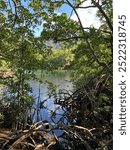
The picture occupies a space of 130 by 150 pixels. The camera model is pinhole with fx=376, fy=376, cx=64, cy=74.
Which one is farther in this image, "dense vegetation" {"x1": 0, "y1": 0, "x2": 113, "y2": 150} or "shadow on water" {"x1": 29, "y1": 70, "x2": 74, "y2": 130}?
"shadow on water" {"x1": 29, "y1": 70, "x2": 74, "y2": 130}

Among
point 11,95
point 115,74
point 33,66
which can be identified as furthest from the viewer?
point 11,95

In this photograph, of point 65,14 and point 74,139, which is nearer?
point 65,14

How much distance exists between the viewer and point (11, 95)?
37.1 ft

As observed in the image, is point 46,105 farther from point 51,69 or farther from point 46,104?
point 51,69

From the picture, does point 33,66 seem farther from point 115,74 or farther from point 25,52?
point 115,74

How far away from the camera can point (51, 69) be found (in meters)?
10.7

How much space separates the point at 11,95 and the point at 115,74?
7.82 m

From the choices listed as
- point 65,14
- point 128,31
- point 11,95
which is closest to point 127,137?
point 128,31

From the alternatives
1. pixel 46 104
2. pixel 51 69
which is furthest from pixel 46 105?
pixel 51 69

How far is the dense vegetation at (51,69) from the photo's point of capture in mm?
8656

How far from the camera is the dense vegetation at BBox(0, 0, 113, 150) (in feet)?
28.4

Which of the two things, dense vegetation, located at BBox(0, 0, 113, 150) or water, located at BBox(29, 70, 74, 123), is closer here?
A: dense vegetation, located at BBox(0, 0, 113, 150)

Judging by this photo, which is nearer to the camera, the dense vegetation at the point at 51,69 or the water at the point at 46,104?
the dense vegetation at the point at 51,69

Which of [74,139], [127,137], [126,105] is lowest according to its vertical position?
[74,139]
